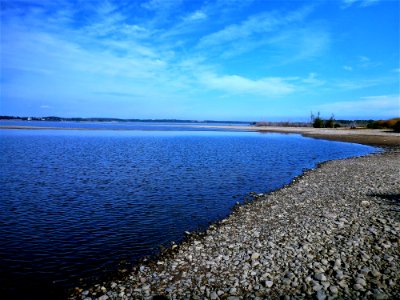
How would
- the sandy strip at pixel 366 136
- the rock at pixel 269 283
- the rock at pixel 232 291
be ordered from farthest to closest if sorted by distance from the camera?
the sandy strip at pixel 366 136, the rock at pixel 269 283, the rock at pixel 232 291

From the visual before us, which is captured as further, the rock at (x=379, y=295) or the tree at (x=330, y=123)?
the tree at (x=330, y=123)

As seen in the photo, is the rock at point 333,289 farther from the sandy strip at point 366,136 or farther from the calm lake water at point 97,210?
the sandy strip at point 366,136

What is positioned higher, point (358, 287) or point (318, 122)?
point (318, 122)

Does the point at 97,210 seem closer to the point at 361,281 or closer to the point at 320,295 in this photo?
the point at 320,295

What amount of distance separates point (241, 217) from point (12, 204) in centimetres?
1344

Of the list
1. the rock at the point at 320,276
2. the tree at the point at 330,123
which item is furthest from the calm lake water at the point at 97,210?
the tree at the point at 330,123

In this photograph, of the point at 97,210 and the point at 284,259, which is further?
the point at 97,210

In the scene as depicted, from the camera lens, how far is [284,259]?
9.84 metres

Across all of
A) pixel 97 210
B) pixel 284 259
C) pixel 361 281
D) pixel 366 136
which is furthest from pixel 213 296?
pixel 366 136

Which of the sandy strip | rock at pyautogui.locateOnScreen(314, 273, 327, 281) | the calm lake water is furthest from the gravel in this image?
the sandy strip

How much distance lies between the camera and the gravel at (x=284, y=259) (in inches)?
322

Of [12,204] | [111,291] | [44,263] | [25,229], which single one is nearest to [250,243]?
→ [111,291]

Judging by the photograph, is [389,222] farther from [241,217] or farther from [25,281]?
[25,281]

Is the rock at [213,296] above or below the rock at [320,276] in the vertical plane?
below
